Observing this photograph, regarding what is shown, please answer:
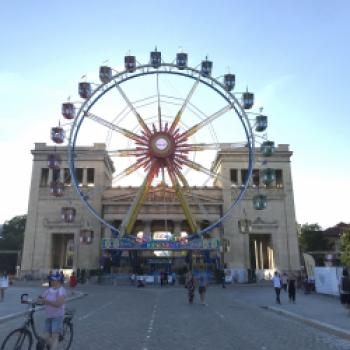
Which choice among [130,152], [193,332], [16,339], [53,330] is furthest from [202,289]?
[130,152]

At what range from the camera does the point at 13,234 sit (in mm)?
94812

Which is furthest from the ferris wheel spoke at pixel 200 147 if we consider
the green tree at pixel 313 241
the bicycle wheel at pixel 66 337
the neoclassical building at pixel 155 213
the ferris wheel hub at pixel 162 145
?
the green tree at pixel 313 241

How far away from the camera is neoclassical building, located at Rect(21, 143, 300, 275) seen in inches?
2483

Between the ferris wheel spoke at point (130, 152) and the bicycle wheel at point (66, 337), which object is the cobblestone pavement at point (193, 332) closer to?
the bicycle wheel at point (66, 337)

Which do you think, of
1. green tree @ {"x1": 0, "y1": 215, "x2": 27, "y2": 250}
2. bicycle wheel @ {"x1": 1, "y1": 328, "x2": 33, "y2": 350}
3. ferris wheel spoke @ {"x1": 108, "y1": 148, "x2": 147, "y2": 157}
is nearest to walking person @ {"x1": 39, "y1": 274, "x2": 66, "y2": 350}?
bicycle wheel @ {"x1": 1, "y1": 328, "x2": 33, "y2": 350}

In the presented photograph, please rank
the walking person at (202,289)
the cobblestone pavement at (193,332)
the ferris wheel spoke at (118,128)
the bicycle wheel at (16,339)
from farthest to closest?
the ferris wheel spoke at (118,128) → the walking person at (202,289) → the cobblestone pavement at (193,332) → the bicycle wheel at (16,339)

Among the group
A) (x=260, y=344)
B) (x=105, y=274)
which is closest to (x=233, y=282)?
(x=105, y=274)

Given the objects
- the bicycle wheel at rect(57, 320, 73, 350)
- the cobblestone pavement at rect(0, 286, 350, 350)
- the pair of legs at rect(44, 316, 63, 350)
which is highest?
the pair of legs at rect(44, 316, 63, 350)

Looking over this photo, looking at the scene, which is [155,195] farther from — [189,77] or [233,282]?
[189,77]

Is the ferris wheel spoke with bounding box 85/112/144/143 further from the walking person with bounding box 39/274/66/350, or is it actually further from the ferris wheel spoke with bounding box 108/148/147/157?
the walking person with bounding box 39/274/66/350

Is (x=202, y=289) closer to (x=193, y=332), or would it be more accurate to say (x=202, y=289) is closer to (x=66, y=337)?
(x=193, y=332)

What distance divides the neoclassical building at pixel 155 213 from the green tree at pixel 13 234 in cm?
2474

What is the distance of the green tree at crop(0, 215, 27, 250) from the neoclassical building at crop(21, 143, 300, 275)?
24740 mm

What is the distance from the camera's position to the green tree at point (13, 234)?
9056cm
